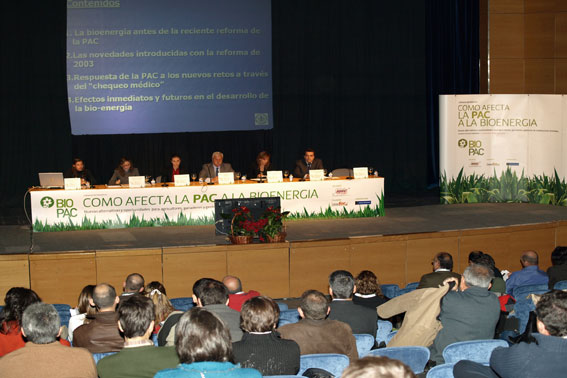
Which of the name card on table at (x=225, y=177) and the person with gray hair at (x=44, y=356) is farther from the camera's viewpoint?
the name card on table at (x=225, y=177)

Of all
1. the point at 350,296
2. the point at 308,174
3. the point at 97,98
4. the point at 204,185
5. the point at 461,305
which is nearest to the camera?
the point at 461,305

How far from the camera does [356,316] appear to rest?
4.21 meters

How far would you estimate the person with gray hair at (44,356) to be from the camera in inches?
108

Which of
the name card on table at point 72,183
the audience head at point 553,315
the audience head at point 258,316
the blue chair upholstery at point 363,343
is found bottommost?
the blue chair upholstery at point 363,343

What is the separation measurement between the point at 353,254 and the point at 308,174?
2709mm

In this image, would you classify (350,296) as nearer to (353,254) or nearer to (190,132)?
(353,254)

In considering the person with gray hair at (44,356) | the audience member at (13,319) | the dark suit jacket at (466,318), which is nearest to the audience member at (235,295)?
the audience member at (13,319)

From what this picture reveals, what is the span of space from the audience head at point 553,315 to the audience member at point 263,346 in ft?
3.47

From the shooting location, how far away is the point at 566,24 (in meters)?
11.7

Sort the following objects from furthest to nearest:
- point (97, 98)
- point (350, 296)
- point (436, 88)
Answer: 1. point (436, 88)
2. point (97, 98)
3. point (350, 296)

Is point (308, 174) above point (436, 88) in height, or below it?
below

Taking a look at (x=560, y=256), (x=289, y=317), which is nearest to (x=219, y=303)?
(x=289, y=317)

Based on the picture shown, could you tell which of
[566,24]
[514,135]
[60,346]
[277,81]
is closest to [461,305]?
[60,346]

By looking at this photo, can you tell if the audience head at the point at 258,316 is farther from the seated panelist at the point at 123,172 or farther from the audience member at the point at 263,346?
the seated panelist at the point at 123,172
